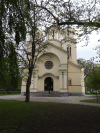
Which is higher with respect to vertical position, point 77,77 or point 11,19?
point 11,19

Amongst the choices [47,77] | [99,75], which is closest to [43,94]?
[47,77]

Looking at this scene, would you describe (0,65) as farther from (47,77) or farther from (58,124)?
(47,77)

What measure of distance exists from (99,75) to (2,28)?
1362 cm

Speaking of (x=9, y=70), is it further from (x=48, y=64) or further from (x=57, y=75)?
(x=48, y=64)

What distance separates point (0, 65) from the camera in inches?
214

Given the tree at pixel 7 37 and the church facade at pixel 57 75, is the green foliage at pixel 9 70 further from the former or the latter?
the church facade at pixel 57 75

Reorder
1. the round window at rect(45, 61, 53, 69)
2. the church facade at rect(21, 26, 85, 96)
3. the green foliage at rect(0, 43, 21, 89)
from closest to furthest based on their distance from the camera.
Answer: the green foliage at rect(0, 43, 21, 89) < the church facade at rect(21, 26, 85, 96) < the round window at rect(45, 61, 53, 69)

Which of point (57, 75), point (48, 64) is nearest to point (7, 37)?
point (57, 75)

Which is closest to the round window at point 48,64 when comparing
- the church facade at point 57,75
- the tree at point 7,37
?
the church facade at point 57,75

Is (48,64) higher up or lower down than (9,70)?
higher up

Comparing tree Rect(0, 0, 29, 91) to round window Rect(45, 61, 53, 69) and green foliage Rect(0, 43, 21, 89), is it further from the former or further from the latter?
round window Rect(45, 61, 53, 69)

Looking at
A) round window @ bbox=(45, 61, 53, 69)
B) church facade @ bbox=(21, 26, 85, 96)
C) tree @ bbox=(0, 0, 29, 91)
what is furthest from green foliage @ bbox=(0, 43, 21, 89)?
round window @ bbox=(45, 61, 53, 69)

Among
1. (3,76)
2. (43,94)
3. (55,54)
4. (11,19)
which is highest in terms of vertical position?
(55,54)

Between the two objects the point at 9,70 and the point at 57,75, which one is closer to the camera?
the point at 9,70
